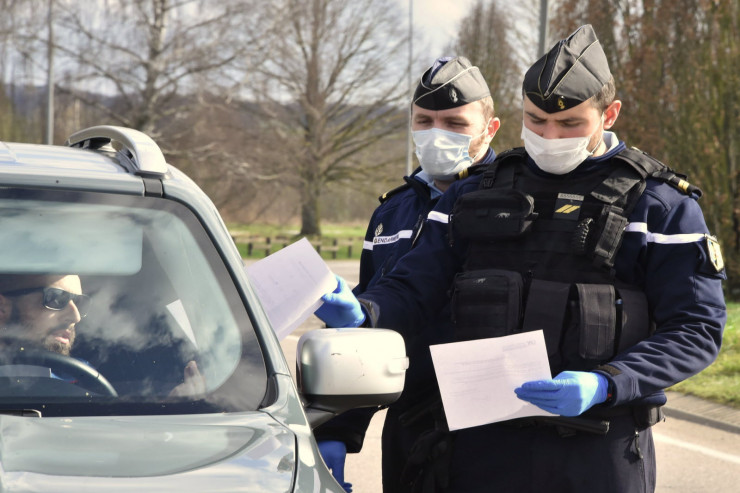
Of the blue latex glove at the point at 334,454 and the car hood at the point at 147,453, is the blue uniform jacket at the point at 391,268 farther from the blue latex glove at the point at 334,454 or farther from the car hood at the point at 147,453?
the car hood at the point at 147,453

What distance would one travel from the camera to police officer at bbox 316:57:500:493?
3326 mm

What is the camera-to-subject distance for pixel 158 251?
7.73 feet

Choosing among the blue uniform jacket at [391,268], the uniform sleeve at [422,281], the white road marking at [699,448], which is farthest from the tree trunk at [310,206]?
the uniform sleeve at [422,281]

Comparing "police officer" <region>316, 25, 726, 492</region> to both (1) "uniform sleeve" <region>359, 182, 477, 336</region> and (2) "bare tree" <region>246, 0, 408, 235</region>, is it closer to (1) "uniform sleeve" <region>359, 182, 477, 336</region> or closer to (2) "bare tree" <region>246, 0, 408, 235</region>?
(1) "uniform sleeve" <region>359, 182, 477, 336</region>

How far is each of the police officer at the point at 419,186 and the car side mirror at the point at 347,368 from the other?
102 cm

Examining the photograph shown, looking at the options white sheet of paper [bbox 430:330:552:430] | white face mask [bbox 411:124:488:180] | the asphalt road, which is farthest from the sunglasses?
the asphalt road

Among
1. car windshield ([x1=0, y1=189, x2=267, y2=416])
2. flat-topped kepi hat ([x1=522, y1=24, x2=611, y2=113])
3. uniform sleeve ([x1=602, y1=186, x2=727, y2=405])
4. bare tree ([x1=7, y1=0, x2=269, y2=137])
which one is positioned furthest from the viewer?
bare tree ([x1=7, y1=0, x2=269, y2=137])

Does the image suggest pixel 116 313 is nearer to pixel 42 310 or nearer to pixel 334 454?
pixel 42 310

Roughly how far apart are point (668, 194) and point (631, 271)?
226mm

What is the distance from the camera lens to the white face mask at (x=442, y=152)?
383cm

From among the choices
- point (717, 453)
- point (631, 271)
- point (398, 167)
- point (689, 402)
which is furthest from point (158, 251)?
point (398, 167)

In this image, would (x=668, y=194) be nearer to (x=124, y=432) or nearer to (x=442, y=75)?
(x=442, y=75)

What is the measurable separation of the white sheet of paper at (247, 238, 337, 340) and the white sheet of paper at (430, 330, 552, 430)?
1.11ft

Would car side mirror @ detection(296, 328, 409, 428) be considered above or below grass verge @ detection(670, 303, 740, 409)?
above
